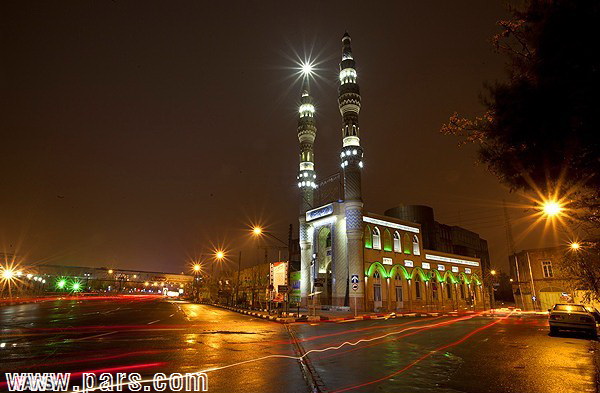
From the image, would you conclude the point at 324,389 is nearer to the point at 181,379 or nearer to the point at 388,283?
the point at 181,379

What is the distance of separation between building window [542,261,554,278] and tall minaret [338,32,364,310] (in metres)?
30.5

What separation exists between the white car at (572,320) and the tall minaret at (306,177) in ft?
117

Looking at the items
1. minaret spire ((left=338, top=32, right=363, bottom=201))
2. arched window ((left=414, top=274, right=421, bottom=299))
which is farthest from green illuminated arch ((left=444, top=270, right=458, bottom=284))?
minaret spire ((left=338, top=32, right=363, bottom=201))

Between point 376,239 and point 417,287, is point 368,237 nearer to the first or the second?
point 376,239

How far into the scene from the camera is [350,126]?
48.8 meters

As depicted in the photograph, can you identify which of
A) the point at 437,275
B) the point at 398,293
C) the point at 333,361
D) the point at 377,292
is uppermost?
the point at 437,275

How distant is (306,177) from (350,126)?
1101 centimetres

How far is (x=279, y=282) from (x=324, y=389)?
26.8 metres

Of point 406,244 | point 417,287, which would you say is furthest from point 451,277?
point 406,244

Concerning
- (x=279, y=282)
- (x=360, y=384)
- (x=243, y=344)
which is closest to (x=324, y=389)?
(x=360, y=384)

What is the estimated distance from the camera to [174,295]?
99375 mm

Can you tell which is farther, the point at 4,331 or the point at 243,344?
the point at 4,331

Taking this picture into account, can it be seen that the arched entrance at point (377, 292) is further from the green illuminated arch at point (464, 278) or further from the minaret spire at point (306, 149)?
the green illuminated arch at point (464, 278)

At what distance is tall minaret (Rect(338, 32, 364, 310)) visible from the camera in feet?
137
